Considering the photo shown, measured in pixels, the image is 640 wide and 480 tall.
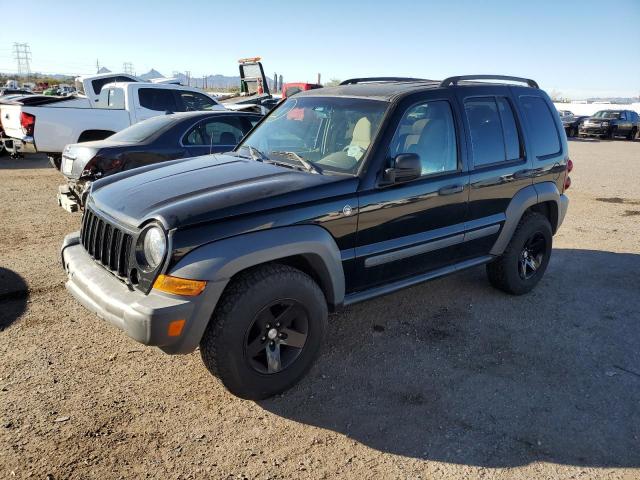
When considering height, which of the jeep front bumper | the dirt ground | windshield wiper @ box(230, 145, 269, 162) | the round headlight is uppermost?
windshield wiper @ box(230, 145, 269, 162)

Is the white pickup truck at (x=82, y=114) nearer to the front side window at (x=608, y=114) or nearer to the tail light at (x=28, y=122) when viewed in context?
the tail light at (x=28, y=122)

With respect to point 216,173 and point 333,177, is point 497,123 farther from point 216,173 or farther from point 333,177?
point 216,173

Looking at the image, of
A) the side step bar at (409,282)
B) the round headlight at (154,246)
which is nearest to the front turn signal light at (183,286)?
the round headlight at (154,246)

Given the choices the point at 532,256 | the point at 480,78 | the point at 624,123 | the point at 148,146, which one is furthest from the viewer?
the point at 624,123

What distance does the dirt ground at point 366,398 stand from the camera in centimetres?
259

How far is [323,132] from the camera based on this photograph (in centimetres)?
380

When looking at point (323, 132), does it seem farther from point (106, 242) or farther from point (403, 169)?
point (106, 242)

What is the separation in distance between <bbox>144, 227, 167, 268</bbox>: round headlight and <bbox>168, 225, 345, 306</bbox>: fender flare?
14 centimetres

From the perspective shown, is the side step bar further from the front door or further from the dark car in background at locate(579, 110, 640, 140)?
the dark car in background at locate(579, 110, 640, 140)

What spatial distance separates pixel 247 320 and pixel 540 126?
349 cm

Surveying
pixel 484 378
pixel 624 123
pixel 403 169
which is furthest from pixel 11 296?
pixel 624 123

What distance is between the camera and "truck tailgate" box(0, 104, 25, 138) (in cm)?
Answer: 918

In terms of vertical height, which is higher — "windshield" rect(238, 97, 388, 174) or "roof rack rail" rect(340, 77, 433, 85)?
"roof rack rail" rect(340, 77, 433, 85)

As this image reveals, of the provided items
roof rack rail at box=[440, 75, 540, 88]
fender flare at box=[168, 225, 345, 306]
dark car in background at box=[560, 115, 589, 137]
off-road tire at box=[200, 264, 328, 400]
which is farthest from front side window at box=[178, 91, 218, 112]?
dark car in background at box=[560, 115, 589, 137]
